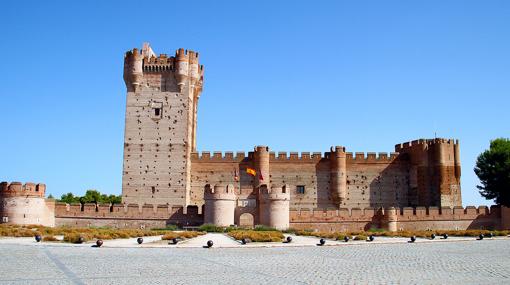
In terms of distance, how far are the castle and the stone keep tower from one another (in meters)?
0.07

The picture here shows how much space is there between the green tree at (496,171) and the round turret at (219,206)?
20.2 meters

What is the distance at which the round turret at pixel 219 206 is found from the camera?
3241 centimetres

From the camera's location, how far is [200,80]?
42.5m

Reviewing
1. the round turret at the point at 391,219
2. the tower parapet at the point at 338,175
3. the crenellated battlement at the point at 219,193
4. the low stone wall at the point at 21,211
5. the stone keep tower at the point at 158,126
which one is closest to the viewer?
the low stone wall at the point at 21,211

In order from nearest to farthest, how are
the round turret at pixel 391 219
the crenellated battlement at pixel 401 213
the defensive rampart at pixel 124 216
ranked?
the defensive rampart at pixel 124 216 < the round turret at pixel 391 219 < the crenellated battlement at pixel 401 213

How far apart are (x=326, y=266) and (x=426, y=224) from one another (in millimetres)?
25244

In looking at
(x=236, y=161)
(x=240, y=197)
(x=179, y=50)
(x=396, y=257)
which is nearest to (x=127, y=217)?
(x=240, y=197)

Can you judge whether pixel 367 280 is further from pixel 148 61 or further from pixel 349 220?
pixel 148 61

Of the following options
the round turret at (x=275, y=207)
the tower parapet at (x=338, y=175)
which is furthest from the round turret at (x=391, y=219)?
the round turret at (x=275, y=207)

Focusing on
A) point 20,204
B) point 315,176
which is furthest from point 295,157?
point 20,204

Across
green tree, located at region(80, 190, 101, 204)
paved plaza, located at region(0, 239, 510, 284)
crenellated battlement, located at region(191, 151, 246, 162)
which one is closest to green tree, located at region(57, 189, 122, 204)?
green tree, located at region(80, 190, 101, 204)

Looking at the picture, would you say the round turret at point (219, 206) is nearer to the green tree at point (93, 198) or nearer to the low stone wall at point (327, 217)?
the low stone wall at point (327, 217)

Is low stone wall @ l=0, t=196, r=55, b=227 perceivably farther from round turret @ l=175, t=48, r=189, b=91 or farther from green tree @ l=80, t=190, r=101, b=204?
green tree @ l=80, t=190, r=101, b=204

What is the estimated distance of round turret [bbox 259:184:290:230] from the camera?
32.9 meters
